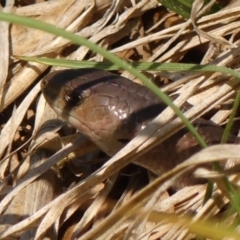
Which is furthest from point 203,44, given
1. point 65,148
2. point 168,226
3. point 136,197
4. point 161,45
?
point 136,197

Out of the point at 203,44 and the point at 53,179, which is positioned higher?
the point at 203,44

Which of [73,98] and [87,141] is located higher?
[73,98]

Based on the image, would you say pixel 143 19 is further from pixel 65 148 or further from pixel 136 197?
pixel 136 197

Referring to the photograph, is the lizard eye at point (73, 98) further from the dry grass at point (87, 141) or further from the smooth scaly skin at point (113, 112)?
the dry grass at point (87, 141)

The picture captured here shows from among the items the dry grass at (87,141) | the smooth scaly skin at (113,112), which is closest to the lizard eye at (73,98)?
the smooth scaly skin at (113,112)

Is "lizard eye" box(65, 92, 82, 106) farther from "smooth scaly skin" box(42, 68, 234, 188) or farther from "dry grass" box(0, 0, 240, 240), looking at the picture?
"dry grass" box(0, 0, 240, 240)
